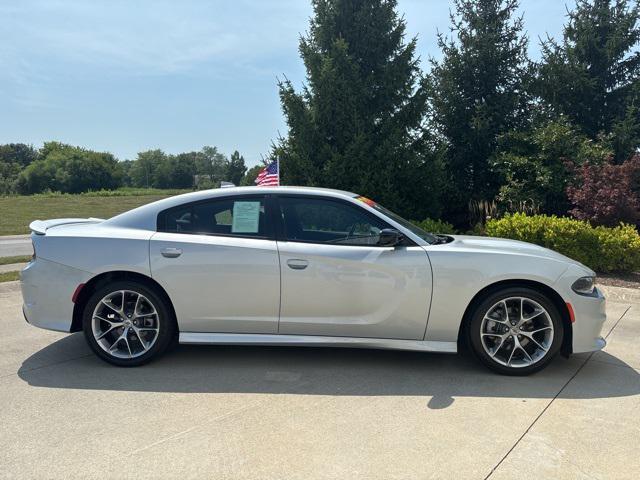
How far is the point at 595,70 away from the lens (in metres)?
11.3

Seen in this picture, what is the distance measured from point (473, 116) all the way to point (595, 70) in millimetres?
3052

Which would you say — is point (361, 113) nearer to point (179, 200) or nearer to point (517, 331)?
point (179, 200)

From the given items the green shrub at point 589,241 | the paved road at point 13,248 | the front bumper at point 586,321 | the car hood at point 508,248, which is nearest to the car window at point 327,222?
the car hood at point 508,248

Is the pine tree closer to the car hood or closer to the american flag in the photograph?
the american flag

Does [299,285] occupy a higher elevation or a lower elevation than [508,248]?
lower

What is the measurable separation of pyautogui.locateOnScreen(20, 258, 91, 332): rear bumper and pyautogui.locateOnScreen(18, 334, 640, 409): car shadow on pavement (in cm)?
40

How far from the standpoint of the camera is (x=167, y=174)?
114938mm

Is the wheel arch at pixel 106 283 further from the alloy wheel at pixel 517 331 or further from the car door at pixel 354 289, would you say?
the alloy wheel at pixel 517 331

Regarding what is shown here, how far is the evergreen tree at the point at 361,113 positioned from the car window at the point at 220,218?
18.0 feet

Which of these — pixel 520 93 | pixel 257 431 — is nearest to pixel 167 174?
pixel 520 93

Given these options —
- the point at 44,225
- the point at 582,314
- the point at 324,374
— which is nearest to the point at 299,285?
the point at 324,374

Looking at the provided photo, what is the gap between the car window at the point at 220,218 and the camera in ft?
13.5

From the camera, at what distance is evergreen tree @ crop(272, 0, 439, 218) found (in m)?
9.51

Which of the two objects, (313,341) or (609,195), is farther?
(609,195)
